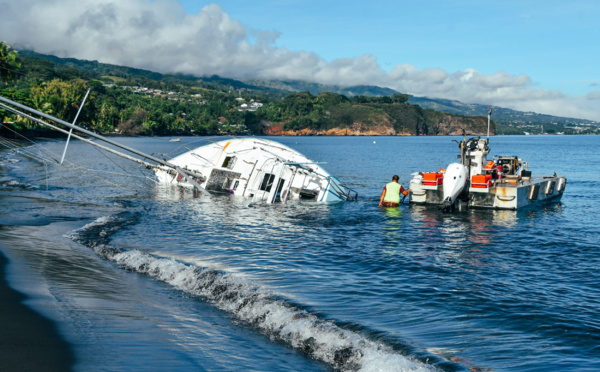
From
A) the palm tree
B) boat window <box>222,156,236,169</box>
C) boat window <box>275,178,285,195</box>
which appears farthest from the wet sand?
the palm tree

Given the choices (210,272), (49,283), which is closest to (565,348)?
(210,272)

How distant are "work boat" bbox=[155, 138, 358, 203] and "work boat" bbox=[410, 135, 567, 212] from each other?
530 cm

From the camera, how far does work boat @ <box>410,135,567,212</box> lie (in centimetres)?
2652

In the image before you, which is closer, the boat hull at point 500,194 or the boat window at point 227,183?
the boat hull at point 500,194

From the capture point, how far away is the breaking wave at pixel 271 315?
26.3 feet

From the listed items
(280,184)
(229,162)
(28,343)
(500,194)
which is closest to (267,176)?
(280,184)

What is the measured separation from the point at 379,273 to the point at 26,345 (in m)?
9.22

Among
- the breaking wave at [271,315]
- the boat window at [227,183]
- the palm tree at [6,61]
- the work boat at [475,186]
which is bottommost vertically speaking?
the breaking wave at [271,315]

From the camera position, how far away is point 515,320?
10234 mm

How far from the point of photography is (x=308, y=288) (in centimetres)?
1223

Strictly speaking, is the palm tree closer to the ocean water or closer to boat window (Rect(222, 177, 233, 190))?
boat window (Rect(222, 177, 233, 190))

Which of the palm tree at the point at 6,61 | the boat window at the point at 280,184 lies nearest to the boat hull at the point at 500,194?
the boat window at the point at 280,184

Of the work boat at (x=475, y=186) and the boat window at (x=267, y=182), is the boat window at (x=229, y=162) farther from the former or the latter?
the work boat at (x=475, y=186)

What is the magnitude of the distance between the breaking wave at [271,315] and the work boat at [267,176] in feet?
47.7
